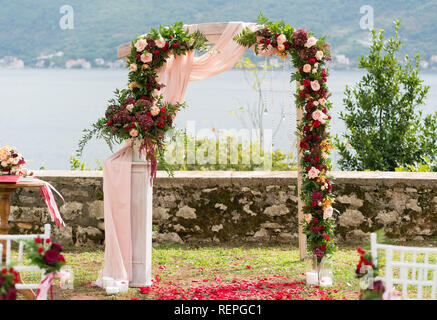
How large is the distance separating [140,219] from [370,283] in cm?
281

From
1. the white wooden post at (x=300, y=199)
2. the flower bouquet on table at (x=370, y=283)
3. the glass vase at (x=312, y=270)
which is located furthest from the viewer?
the white wooden post at (x=300, y=199)

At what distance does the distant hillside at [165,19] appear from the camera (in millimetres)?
18531

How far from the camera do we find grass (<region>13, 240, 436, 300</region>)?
17.3 feet

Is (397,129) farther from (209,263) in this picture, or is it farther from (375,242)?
(375,242)

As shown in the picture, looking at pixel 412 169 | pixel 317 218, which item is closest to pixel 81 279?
pixel 317 218

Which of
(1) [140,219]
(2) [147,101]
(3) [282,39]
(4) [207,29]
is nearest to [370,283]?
(1) [140,219]

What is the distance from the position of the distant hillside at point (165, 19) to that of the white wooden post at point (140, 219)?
13.9 meters

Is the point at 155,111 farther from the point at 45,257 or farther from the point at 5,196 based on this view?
the point at 45,257

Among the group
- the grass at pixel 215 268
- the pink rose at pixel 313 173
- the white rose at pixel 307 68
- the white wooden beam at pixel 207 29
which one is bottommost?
the grass at pixel 215 268

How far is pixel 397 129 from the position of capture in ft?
29.6

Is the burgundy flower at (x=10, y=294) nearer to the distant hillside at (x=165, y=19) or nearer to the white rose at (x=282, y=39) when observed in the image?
the white rose at (x=282, y=39)

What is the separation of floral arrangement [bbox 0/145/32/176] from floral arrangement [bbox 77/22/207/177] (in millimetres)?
543

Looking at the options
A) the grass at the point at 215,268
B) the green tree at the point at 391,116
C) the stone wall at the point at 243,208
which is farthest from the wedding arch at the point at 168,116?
the green tree at the point at 391,116

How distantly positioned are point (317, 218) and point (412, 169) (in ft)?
10.6
